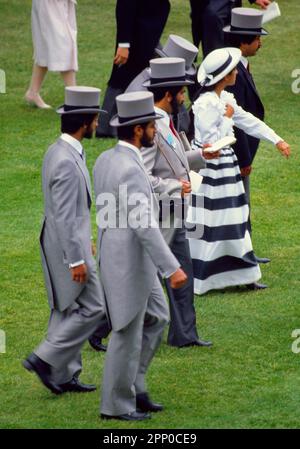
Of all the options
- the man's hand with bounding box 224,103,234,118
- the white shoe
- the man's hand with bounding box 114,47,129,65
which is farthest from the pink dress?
the man's hand with bounding box 224,103,234,118

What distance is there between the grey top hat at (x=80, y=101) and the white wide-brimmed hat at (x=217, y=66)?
174cm

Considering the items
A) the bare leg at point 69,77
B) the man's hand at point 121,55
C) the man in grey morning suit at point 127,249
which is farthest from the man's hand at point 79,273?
the bare leg at point 69,77

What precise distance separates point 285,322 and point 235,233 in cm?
97

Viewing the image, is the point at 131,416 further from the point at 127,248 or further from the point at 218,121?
the point at 218,121

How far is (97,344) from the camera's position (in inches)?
356

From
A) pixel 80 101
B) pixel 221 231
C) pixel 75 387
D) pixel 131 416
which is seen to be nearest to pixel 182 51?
pixel 221 231

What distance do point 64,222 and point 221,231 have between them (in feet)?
7.90

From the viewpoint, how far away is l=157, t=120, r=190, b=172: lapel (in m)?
8.66

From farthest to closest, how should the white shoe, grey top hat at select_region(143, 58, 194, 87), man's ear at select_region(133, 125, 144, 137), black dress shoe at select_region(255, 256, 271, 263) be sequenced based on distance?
the white shoe
black dress shoe at select_region(255, 256, 271, 263)
grey top hat at select_region(143, 58, 194, 87)
man's ear at select_region(133, 125, 144, 137)

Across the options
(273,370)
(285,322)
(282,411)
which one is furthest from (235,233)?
(282,411)

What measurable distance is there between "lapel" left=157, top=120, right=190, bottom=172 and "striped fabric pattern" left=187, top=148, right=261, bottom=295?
1.28m

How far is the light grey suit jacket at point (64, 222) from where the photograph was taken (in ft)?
26.0

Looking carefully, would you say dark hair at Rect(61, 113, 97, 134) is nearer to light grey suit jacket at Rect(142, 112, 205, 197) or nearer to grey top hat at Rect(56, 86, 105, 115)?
grey top hat at Rect(56, 86, 105, 115)
